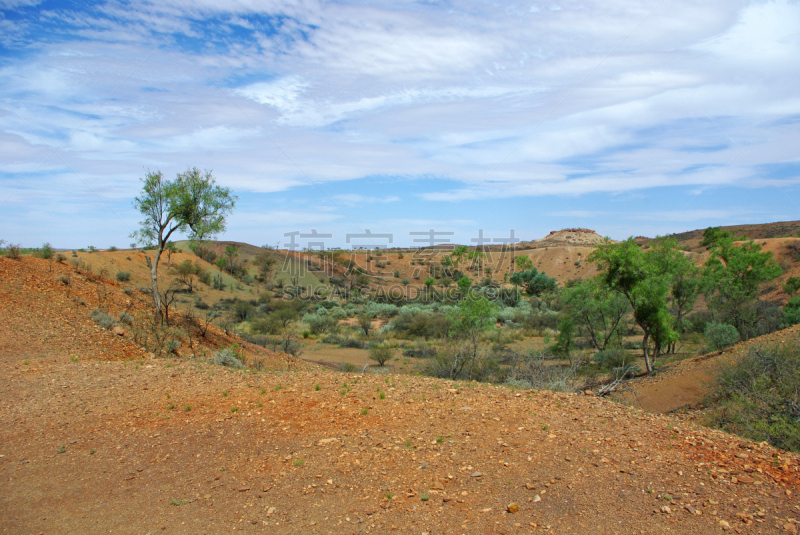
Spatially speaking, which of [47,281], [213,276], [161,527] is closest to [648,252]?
[161,527]

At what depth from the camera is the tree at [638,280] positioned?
55.1 feet

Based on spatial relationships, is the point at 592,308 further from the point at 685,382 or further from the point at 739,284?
the point at 739,284

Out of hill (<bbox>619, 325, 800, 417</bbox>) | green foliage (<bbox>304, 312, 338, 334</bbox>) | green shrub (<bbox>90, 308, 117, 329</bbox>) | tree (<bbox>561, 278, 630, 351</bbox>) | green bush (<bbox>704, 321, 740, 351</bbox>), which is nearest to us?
hill (<bbox>619, 325, 800, 417</bbox>)

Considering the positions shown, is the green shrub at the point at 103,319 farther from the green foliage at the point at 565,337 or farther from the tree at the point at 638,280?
the green foliage at the point at 565,337

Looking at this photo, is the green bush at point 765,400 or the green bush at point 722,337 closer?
the green bush at point 765,400

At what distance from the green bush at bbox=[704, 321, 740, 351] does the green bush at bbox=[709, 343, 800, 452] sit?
8159 millimetres

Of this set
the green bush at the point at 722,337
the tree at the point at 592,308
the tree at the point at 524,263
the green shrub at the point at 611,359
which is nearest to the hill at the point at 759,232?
the tree at the point at 524,263

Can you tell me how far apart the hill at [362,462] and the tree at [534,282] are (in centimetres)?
5483

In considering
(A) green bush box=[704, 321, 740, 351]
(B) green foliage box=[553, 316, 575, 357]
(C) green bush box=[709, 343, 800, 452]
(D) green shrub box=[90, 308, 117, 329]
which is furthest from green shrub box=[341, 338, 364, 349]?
(C) green bush box=[709, 343, 800, 452]

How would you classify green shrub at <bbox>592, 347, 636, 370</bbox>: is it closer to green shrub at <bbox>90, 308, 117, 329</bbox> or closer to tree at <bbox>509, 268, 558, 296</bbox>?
green shrub at <bbox>90, 308, 117, 329</bbox>

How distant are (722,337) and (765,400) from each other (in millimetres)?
12850

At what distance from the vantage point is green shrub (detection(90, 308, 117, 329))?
13.7 metres

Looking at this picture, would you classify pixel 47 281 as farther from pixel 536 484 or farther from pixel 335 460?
pixel 536 484

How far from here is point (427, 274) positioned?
244 feet
